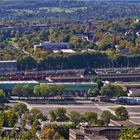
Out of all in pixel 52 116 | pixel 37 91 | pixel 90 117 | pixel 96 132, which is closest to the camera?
pixel 96 132

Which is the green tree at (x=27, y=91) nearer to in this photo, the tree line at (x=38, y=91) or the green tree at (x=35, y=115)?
the tree line at (x=38, y=91)

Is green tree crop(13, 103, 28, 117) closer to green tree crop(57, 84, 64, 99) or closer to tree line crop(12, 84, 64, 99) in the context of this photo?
tree line crop(12, 84, 64, 99)

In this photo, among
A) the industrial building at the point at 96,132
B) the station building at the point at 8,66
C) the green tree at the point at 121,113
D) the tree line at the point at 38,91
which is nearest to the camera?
the industrial building at the point at 96,132

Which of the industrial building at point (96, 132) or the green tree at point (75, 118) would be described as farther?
the green tree at point (75, 118)

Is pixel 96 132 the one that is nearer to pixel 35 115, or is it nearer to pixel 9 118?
pixel 9 118

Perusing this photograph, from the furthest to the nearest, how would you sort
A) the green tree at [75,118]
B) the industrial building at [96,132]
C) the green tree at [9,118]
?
the green tree at [75,118] → the green tree at [9,118] → the industrial building at [96,132]

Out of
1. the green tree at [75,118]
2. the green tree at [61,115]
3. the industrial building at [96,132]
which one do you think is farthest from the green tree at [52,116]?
the industrial building at [96,132]

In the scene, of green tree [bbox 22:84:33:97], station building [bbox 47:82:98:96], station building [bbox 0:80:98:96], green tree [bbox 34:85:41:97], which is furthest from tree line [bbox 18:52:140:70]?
green tree [bbox 34:85:41:97]

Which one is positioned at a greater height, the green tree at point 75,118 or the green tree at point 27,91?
the green tree at point 75,118

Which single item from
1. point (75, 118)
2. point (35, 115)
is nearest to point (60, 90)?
point (35, 115)

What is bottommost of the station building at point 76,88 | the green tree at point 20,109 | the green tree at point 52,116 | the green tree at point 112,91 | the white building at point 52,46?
the white building at point 52,46

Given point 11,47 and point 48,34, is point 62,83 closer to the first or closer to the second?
point 11,47

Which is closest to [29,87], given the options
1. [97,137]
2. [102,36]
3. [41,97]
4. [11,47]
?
[41,97]
